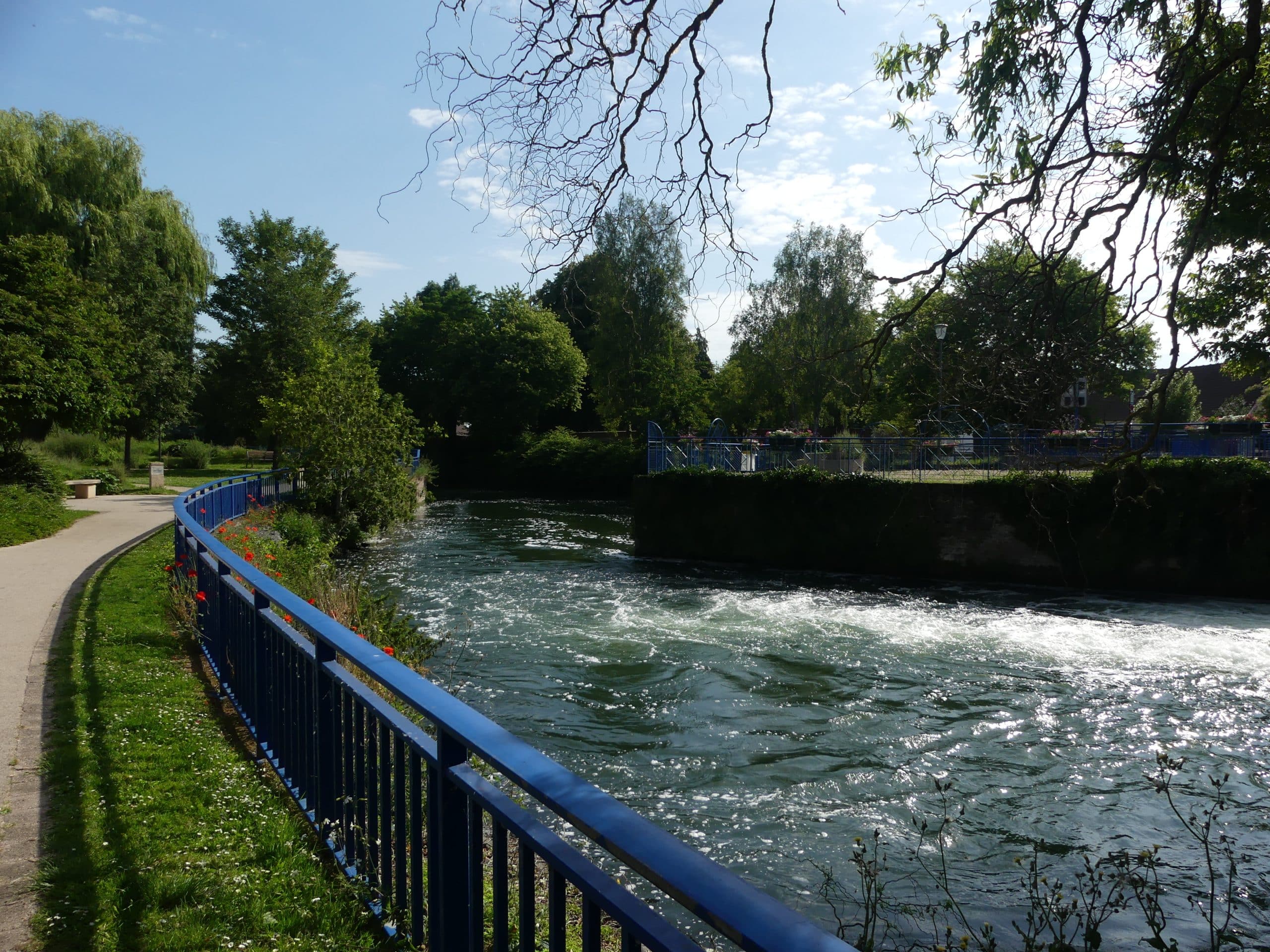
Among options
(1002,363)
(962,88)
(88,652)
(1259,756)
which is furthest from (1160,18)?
(88,652)

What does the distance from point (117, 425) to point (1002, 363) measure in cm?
3509

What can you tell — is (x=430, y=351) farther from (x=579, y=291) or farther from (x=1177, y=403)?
(x=579, y=291)

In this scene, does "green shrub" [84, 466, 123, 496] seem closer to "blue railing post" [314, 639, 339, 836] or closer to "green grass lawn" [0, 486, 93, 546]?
"green grass lawn" [0, 486, 93, 546]

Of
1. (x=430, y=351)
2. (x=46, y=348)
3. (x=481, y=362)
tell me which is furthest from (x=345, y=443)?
(x=430, y=351)

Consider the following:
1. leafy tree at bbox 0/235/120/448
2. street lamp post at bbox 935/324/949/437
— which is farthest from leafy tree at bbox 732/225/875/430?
street lamp post at bbox 935/324/949/437

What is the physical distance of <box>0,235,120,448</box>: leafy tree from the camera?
18688 millimetres

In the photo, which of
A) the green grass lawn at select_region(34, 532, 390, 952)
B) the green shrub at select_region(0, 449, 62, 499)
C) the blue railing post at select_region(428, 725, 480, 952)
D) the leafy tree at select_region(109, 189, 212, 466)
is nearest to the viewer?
the blue railing post at select_region(428, 725, 480, 952)

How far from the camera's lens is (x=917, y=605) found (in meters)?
18.4

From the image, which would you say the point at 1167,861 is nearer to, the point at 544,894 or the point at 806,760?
the point at 806,760

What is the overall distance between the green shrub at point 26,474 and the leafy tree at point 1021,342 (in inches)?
829

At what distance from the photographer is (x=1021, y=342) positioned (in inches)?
189

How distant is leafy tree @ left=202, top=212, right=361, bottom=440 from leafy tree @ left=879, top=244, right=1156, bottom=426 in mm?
35100

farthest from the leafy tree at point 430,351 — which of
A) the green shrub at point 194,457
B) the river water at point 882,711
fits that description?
the river water at point 882,711

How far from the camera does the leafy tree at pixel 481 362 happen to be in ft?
176
